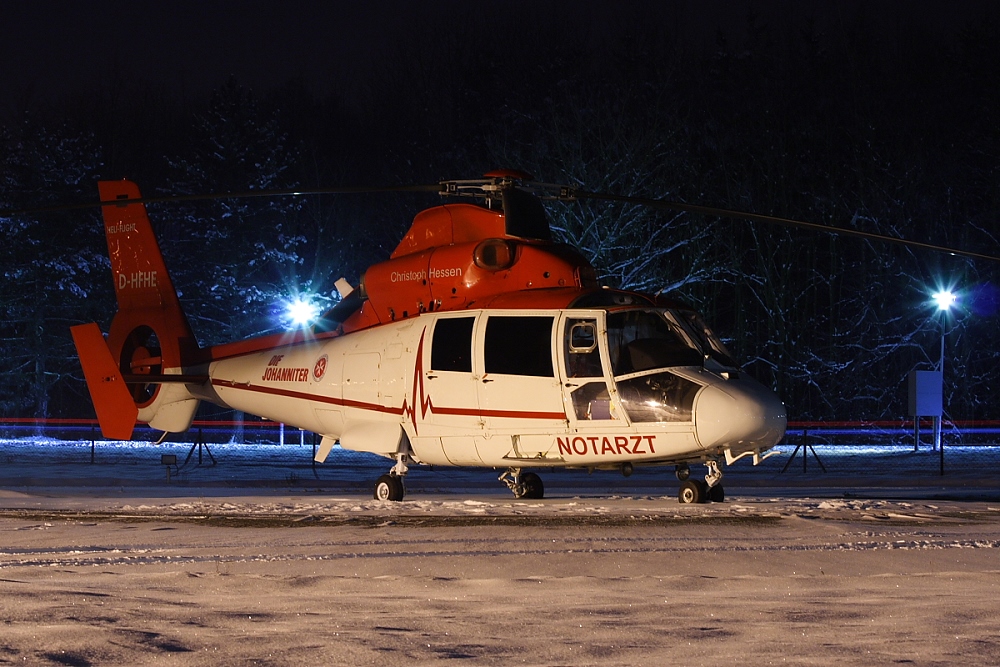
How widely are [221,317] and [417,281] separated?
119 feet

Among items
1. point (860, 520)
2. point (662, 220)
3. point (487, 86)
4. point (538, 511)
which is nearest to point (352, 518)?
point (538, 511)

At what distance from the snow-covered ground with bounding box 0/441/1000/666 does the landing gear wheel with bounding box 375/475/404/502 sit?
51cm

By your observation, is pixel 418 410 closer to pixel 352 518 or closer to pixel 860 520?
pixel 352 518

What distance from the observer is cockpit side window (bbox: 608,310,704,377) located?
13.0 meters

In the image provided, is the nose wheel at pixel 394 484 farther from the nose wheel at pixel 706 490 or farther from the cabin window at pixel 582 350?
the nose wheel at pixel 706 490

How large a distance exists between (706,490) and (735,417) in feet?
4.88

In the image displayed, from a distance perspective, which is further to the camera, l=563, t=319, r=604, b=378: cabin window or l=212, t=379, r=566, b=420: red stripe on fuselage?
l=212, t=379, r=566, b=420: red stripe on fuselage

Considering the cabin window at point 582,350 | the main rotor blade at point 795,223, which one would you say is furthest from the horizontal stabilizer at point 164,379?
the main rotor blade at point 795,223

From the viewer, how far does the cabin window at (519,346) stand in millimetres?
13625

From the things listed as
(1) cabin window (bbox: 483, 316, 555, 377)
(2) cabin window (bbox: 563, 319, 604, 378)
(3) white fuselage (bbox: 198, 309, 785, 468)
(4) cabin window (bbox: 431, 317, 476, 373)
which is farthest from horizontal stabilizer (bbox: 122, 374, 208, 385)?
(2) cabin window (bbox: 563, 319, 604, 378)

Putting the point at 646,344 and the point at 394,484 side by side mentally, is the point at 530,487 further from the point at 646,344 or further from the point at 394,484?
the point at 646,344

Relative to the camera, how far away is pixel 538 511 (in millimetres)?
12625

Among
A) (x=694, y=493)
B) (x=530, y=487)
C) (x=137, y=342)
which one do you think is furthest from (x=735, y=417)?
(x=137, y=342)

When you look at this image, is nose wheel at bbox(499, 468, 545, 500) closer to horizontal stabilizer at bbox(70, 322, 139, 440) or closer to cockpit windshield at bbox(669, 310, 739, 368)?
cockpit windshield at bbox(669, 310, 739, 368)
